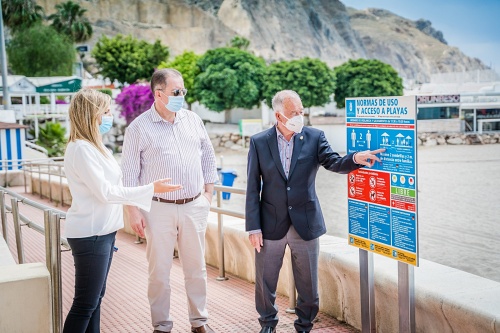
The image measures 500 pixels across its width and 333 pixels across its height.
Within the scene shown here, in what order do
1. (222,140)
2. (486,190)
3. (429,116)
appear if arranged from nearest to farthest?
(486,190) < (222,140) < (429,116)


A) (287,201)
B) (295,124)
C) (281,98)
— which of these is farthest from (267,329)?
(281,98)

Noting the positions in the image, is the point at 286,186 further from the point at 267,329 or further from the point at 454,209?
the point at 454,209

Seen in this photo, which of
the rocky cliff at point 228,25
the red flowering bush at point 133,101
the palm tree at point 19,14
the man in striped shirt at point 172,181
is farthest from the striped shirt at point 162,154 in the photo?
the rocky cliff at point 228,25

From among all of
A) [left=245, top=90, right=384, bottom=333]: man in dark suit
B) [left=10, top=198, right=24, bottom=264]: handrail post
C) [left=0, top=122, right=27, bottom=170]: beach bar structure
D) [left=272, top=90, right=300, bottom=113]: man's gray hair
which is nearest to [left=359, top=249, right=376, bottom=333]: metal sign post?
[left=245, top=90, right=384, bottom=333]: man in dark suit

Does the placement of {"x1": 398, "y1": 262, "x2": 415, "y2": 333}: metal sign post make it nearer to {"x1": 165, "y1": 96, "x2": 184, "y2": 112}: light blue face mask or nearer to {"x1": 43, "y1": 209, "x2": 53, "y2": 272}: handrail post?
{"x1": 165, "y1": 96, "x2": 184, "y2": 112}: light blue face mask

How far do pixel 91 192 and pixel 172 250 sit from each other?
41.9 inches

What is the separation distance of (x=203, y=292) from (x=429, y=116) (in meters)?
68.2

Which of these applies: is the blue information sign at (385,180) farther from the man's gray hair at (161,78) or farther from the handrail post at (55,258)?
the handrail post at (55,258)

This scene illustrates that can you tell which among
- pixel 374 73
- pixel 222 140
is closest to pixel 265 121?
pixel 222 140

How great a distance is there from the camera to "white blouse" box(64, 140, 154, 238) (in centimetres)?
359

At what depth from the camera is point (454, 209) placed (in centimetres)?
2280

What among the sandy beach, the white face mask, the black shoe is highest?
the white face mask

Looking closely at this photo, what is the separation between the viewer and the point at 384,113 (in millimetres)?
3953

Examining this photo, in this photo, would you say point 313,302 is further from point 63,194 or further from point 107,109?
point 63,194
